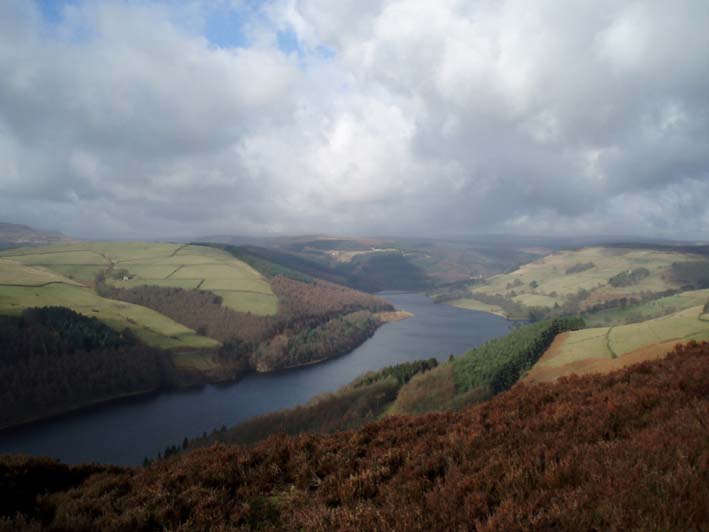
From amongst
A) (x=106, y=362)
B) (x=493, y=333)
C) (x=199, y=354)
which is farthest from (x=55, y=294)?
(x=493, y=333)

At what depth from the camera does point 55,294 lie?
12594 centimetres

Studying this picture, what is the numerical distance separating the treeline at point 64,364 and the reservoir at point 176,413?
5.26 metres

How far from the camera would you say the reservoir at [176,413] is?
7050 centimetres

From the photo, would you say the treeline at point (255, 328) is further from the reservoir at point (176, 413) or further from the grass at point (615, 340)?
the grass at point (615, 340)

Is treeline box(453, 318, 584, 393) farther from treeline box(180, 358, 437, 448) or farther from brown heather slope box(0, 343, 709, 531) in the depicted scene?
brown heather slope box(0, 343, 709, 531)

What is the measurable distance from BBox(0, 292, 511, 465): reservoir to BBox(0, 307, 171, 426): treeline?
5257 millimetres

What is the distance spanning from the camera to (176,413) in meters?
88.1

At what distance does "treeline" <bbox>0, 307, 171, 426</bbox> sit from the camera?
84.6 meters

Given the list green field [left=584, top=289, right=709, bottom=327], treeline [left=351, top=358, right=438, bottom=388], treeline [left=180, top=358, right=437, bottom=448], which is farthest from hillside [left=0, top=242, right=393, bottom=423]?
green field [left=584, top=289, right=709, bottom=327]

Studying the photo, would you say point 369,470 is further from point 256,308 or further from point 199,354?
point 256,308

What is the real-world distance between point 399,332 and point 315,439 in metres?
172

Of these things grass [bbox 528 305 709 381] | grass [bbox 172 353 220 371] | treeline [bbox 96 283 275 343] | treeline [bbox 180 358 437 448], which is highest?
grass [bbox 528 305 709 381]

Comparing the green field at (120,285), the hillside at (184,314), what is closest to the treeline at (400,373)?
the hillside at (184,314)

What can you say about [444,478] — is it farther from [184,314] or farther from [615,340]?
[184,314]
